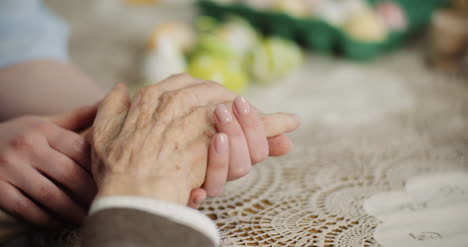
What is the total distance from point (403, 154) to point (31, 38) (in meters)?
0.56

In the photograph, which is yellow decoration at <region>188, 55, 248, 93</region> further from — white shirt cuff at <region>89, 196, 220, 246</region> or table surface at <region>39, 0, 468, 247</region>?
white shirt cuff at <region>89, 196, 220, 246</region>

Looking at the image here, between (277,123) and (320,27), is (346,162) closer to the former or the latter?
(277,123)

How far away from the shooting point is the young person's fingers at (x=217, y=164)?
0.36 metres

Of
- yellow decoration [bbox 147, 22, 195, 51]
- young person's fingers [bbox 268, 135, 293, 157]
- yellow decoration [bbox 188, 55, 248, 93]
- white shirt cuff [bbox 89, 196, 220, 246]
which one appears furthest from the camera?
yellow decoration [bbox 147, 22, 195, 51]

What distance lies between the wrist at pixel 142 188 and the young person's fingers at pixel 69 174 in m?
0.06

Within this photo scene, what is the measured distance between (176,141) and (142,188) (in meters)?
0.06

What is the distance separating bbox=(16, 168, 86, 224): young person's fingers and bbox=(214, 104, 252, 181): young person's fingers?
16cm

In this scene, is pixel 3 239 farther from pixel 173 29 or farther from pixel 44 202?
pixel 173 29

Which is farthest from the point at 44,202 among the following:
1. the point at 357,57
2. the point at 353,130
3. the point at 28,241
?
the point at 357,57

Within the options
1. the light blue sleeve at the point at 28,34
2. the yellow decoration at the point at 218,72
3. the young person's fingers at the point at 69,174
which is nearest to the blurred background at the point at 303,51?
the yellow decoration at the point at 218,72

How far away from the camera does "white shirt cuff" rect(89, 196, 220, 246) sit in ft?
1.04

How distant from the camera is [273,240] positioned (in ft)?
1.33

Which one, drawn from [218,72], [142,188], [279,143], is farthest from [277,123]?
[218,72]

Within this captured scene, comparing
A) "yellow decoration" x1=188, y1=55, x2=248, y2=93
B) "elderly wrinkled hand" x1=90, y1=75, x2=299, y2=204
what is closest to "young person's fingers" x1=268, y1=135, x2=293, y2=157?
"elderly wrinkled hand" x1=90, y1=75, x2=299, y2=204
